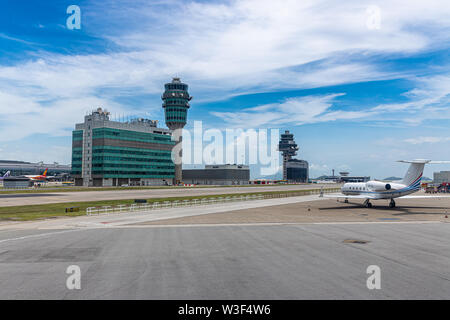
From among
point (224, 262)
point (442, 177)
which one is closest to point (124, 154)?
point (442, 177)

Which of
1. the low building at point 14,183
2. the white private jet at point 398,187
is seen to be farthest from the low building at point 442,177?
the low building at point 14,183

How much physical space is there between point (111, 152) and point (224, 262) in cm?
15951

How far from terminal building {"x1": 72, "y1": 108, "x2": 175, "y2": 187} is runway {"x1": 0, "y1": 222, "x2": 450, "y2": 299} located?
14455cm

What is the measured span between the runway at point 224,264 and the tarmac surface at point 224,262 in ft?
0.14

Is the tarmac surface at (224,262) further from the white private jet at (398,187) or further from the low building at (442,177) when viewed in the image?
the low building at (442,177)

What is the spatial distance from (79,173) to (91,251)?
166337 mm

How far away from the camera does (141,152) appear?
183 metres

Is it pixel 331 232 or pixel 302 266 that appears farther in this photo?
pixel 331 232

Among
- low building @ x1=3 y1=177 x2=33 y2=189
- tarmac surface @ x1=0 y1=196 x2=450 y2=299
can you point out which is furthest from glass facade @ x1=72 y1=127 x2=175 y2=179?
tarmac surface @ x1=0 y1=196 x2=450 y2=299

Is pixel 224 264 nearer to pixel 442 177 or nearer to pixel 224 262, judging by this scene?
pixel 224 262

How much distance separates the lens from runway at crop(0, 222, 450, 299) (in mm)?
12500

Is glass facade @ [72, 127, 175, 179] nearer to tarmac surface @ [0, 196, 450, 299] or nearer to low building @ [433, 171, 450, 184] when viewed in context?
tarmac surface @ [0, 196, 450, 299]
